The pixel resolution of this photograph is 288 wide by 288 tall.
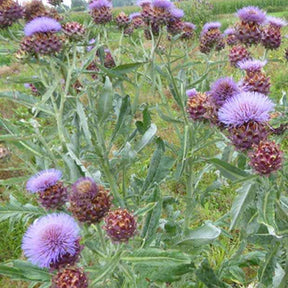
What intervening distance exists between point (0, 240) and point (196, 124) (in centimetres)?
175

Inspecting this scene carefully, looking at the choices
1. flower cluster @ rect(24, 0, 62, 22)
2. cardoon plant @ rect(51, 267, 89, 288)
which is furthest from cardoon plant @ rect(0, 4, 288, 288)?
flower cluster @ rect(24, 0, 62, 22)

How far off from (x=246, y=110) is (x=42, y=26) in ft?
3.09

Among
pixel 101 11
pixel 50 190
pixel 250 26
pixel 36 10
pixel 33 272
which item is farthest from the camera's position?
pixel 101 11

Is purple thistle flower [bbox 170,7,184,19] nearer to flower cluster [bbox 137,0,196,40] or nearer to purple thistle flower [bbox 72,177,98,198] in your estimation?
flower cluster [bbox 137,0,196,40]

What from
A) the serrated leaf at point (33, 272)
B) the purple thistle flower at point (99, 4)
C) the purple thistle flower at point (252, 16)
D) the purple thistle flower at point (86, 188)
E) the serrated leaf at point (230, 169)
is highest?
the purple thistle flower at point (252, 16)

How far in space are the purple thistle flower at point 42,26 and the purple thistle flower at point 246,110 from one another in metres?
0.87

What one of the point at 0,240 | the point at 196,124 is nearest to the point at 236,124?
the point at 196,124

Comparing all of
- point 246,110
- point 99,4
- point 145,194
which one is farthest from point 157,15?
point 246,110

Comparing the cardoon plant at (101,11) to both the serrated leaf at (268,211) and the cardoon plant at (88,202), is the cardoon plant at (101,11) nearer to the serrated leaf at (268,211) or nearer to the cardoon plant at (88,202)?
the cardoon plant at (88,202)

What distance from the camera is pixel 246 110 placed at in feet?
3.76

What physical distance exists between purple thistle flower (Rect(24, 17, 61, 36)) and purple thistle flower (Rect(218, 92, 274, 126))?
2.85 ft

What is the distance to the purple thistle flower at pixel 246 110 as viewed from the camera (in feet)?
3.76

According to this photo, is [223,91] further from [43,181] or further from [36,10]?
[36,10]

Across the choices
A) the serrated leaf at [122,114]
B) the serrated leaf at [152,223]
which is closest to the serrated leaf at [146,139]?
the serrated leaf at [122,114]
